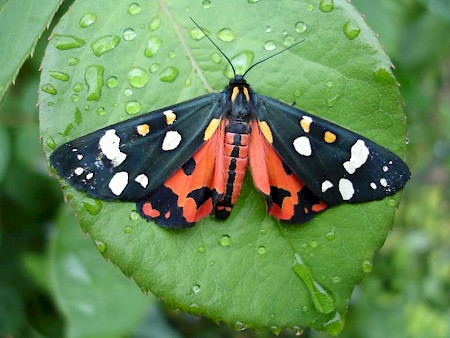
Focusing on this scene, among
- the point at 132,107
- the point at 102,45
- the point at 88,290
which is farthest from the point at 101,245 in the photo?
the point at 88,290

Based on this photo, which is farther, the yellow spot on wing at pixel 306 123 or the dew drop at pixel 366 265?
the yellow spot on wing at pixel 306 123

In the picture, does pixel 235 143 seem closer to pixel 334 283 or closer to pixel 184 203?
pixel 184 203

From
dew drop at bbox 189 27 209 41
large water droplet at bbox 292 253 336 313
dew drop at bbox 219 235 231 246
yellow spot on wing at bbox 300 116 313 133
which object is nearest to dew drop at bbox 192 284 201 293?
dew drop at bbox 219 235 231 246

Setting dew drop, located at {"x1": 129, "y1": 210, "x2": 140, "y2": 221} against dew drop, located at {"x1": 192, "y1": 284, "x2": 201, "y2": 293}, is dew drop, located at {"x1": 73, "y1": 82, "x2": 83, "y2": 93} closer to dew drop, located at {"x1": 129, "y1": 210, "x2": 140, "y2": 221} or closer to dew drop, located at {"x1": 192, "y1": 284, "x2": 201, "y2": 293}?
dew drop, located at {"x1": 129, "y1": 210, "x2": 140, "y2": 221}

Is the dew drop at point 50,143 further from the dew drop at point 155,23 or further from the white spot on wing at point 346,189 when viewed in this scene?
the white spot on wing at point 346,189

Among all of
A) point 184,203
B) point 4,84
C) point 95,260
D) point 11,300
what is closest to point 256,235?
point 184,203

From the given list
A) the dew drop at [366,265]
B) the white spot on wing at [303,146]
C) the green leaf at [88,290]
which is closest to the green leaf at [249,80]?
the dew drop at [366,265]
